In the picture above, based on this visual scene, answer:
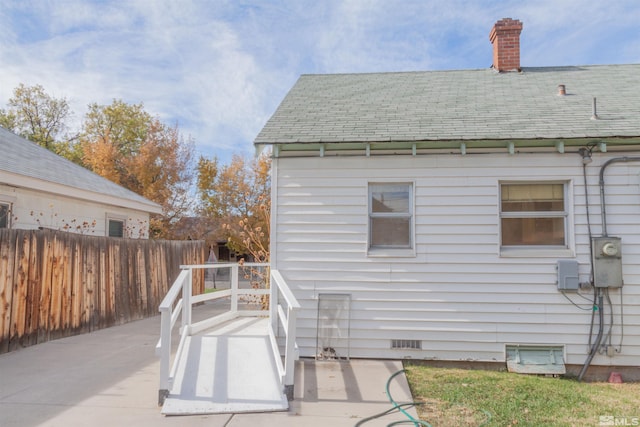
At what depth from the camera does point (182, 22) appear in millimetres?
10523

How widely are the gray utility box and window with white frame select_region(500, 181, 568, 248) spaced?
16.7 inches

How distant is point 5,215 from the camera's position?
809 centimetres

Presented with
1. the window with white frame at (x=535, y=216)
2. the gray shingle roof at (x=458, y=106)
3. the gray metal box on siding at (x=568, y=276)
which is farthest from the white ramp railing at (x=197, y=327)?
the gray metal box on siding at (x=568, y=276)

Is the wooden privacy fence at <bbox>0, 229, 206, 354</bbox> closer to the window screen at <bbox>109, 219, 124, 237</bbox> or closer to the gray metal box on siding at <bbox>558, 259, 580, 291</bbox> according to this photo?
the window screen at <bbox>109, 219, 124, 237</bbox>

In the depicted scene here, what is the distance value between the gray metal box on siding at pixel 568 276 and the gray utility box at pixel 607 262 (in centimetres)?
25

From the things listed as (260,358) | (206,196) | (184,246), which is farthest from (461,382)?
(206,196)

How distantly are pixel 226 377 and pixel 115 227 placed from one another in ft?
28.4

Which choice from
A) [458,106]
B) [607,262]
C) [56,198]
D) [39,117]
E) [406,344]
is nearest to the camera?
[607,262]

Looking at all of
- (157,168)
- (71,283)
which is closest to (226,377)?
(71,283)

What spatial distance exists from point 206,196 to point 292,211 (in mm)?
21362

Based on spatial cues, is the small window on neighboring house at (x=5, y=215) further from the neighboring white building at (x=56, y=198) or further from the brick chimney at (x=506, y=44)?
the brick chimney at (x=506, y=44)

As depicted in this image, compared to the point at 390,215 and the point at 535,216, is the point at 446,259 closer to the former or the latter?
the point at 390,215

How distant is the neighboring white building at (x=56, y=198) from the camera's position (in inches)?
321

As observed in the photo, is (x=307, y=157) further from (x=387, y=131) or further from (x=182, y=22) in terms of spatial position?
(x=182, y=22)
